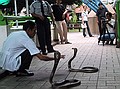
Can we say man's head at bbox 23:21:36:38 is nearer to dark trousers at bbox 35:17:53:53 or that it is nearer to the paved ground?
the paved ground


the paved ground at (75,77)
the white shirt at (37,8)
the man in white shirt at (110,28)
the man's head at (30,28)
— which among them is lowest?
the paved ground at (75,77)

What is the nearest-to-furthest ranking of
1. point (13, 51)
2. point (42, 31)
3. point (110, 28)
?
1. point (13, 51)
2. point (42, 31)
3. point (110, 28)

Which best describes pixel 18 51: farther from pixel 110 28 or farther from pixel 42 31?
pixel 110 28

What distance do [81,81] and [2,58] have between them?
66.4 inches

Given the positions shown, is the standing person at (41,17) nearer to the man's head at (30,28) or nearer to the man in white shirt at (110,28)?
the man's head at (30,28)

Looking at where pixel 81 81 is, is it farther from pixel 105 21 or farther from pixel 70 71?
pixel 105 21

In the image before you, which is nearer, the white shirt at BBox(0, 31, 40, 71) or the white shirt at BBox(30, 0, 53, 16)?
the white shirt at BBox(0, 31, 40, 71)

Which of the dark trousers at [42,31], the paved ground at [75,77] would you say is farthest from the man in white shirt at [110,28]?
the paved ground at [75,77]

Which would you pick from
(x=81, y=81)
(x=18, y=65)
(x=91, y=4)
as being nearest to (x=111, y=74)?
(x=81, y=81)

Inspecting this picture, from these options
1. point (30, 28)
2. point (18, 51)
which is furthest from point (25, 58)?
point (30, 28)

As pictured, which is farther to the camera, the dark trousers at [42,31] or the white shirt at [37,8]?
the dark trousers at [42,31]

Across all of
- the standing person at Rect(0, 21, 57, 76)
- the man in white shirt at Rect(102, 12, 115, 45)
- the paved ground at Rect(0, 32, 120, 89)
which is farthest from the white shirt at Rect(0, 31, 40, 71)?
the man in white shirt at Rect(102, 12, 115, 45)

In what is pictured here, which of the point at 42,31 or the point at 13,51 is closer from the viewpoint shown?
the point at 13,51

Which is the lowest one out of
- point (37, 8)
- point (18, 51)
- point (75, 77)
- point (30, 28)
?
point (75, 77)
